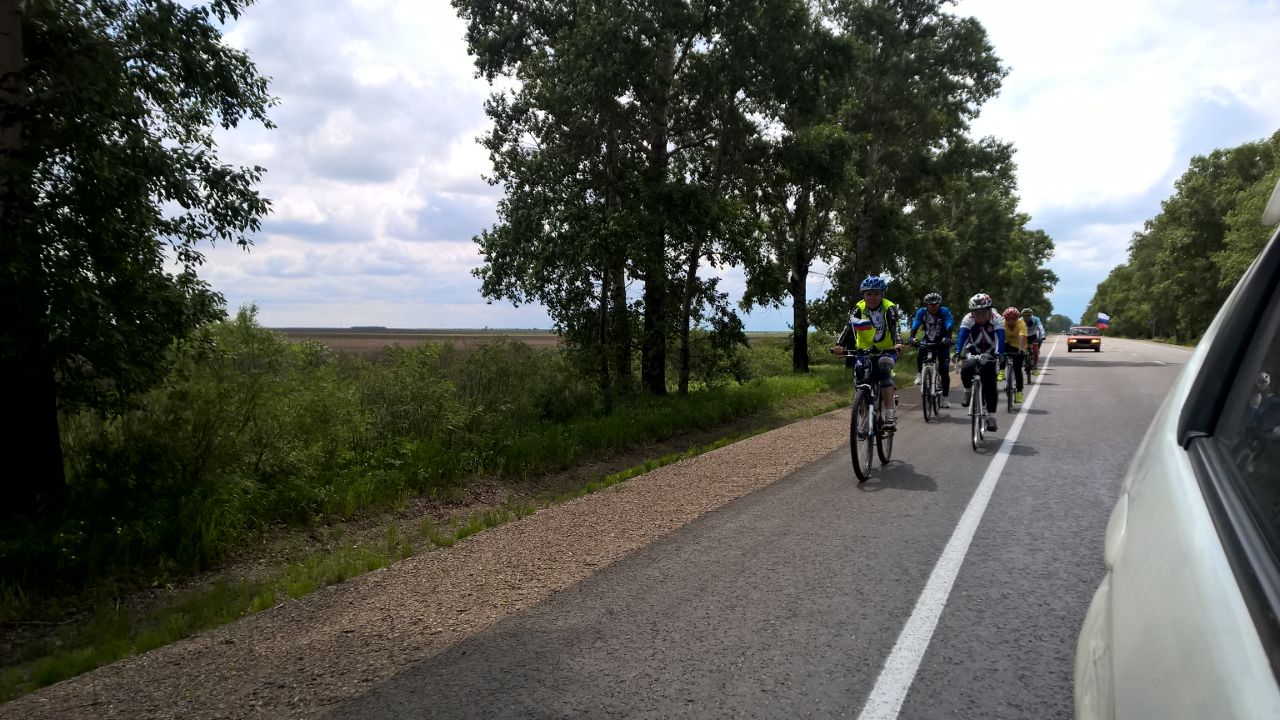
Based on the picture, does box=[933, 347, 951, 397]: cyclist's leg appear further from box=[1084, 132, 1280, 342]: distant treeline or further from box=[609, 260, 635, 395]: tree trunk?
box=[1084, 132, 1280, 342]: distant treeline

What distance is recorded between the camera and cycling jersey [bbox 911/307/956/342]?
13586mm

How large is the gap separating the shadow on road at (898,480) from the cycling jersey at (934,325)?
489 cm

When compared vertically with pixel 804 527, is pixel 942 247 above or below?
above

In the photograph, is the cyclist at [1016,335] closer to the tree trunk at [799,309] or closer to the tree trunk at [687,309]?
the tree trunk at [687,309]

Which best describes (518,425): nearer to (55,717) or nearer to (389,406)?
(389,406)

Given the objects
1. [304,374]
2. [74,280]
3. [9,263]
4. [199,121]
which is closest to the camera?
[9,263]

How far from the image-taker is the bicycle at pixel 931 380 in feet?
44.4

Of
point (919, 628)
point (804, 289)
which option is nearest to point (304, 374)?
point (919, 628)

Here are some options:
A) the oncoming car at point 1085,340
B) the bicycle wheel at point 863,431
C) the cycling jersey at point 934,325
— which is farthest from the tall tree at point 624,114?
the oncoming car at point 1085,340

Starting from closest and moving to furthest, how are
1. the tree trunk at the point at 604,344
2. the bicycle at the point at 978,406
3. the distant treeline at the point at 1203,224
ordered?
the bicycle at the point at 978,406, the tree trunk at the point at 604,344, the distant treeline at the point at 1203,224

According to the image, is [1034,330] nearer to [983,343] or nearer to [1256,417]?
[983,343]

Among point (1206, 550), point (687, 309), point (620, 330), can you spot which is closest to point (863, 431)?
point (1206, 550)

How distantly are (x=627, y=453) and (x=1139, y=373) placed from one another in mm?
19704

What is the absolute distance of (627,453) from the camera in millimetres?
13312
